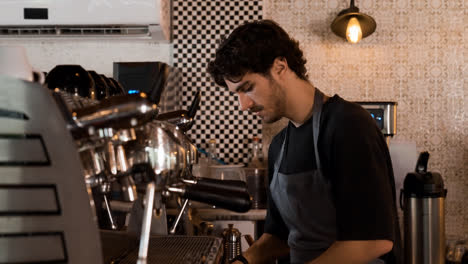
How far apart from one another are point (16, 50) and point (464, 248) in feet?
9.81

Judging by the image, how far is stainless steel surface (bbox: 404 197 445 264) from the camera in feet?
9.27

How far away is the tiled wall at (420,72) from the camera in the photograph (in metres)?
3.45

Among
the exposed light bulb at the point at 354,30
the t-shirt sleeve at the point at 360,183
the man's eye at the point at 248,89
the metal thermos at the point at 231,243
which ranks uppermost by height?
the exposed light bulb at the point at 354,30

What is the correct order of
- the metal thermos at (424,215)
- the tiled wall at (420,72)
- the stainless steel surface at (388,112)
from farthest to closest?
the tiled wall at (420,72)
the stainless steel surface at (388,112)
the metal thermos at (424,215)

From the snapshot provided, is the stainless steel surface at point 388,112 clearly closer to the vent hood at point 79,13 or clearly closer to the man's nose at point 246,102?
the vent hood at point 79,13

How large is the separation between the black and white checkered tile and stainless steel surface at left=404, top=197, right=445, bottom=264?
1220 millimetres

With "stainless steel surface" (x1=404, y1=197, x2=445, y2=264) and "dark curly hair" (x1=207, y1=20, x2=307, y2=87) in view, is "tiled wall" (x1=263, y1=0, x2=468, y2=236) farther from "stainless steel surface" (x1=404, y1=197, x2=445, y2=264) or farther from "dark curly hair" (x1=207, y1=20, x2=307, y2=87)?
"dark curly hair" (x1=207, y1=20, x2=307, y2=87)

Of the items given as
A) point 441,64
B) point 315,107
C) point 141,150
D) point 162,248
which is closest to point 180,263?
point 162,248

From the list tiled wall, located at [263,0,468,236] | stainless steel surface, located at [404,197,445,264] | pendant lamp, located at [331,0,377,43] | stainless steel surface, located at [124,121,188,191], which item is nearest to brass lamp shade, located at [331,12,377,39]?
pendant lamp, located at [331,0,377,43]

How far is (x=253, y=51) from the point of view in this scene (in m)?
1.48

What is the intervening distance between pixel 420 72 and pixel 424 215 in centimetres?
116

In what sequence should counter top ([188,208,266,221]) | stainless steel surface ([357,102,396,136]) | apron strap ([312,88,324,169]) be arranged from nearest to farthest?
apron strap ([312,88,324,169]) < counter top ([188,208,266,221]) < stainless steel surface ([357,102,396,136])

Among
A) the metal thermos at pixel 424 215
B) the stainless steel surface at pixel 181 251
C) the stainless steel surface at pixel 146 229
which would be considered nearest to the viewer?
the stainless steel surface at pixel 146 229

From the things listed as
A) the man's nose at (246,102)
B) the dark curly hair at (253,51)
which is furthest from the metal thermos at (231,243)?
the dark curly hair at (253,51)
